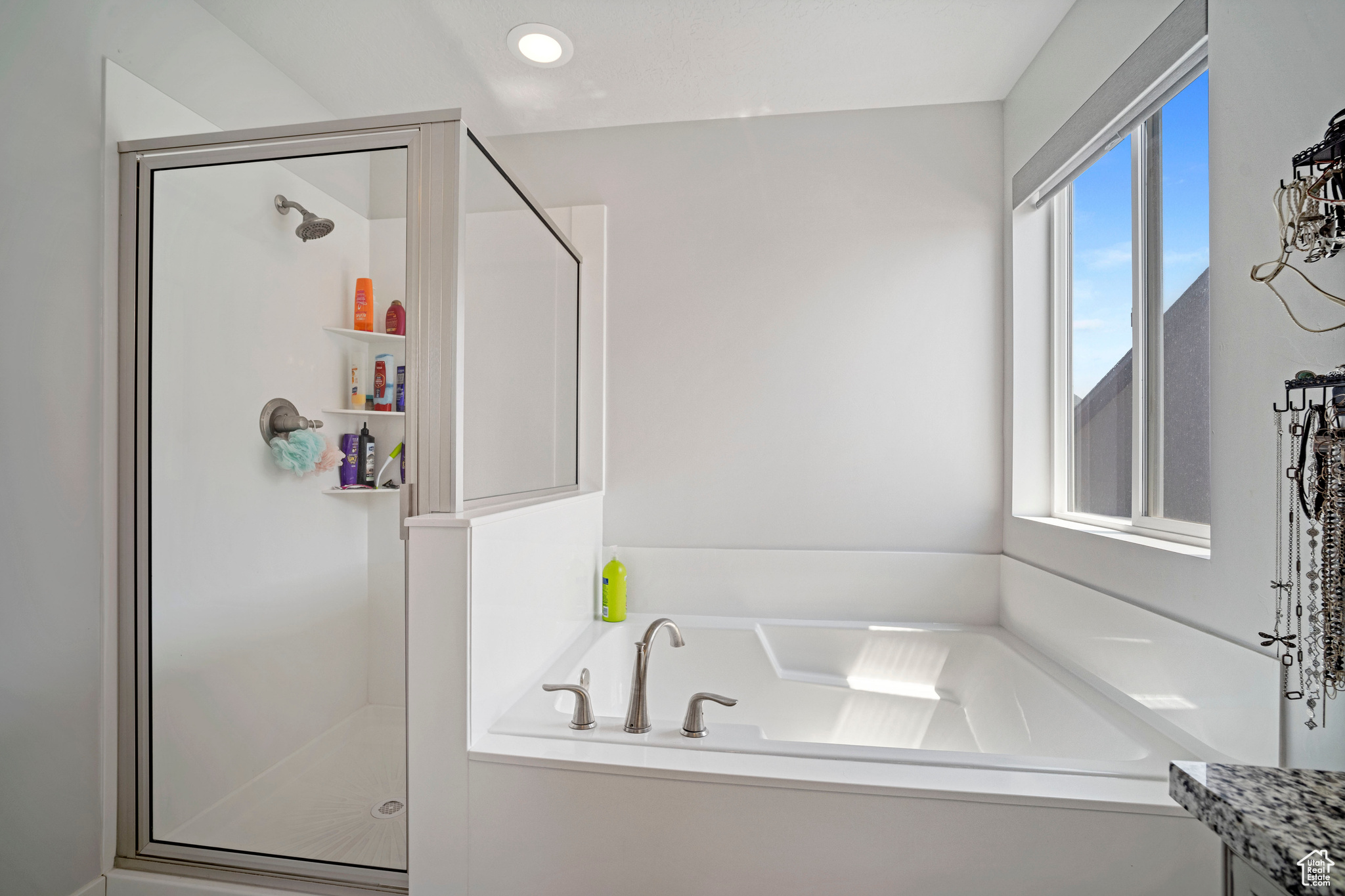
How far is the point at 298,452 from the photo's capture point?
1381mm

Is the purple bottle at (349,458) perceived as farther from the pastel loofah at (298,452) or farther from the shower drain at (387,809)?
the shower drain at (387,809)

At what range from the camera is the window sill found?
48.5 inches

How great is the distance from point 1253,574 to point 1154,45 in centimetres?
113

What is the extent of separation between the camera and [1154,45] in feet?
4.32

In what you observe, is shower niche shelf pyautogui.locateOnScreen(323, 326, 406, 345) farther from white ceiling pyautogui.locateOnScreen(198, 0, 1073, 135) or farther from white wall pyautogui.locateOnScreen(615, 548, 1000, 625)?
white wall pyautogui.locateOnScreen(615, 548, 1000, 625)

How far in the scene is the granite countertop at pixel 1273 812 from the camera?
50 cm

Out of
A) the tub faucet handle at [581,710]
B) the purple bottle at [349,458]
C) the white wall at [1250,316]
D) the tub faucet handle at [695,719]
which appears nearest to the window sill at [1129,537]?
the white wall at [1250,316]

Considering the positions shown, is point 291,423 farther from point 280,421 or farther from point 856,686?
point 856,686

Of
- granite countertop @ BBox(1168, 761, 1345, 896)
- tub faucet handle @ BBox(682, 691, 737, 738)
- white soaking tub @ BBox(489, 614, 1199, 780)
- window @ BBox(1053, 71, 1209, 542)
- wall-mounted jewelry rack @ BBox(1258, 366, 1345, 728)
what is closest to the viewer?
granite countertop @ BBox(1168, 761, 1345, 896)

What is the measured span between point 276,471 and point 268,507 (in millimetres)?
88

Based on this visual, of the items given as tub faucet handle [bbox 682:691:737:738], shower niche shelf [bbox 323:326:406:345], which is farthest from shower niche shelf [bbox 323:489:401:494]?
tub faucet handle [bbox 682:691:737:738]

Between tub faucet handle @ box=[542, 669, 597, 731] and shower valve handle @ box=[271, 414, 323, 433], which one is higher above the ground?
shower valve handle @ box=[271, 414, 323, 433]

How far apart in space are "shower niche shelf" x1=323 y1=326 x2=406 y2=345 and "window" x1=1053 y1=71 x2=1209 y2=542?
166 cm

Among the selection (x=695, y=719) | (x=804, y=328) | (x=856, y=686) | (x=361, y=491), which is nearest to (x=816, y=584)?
(x=856, y=686)
